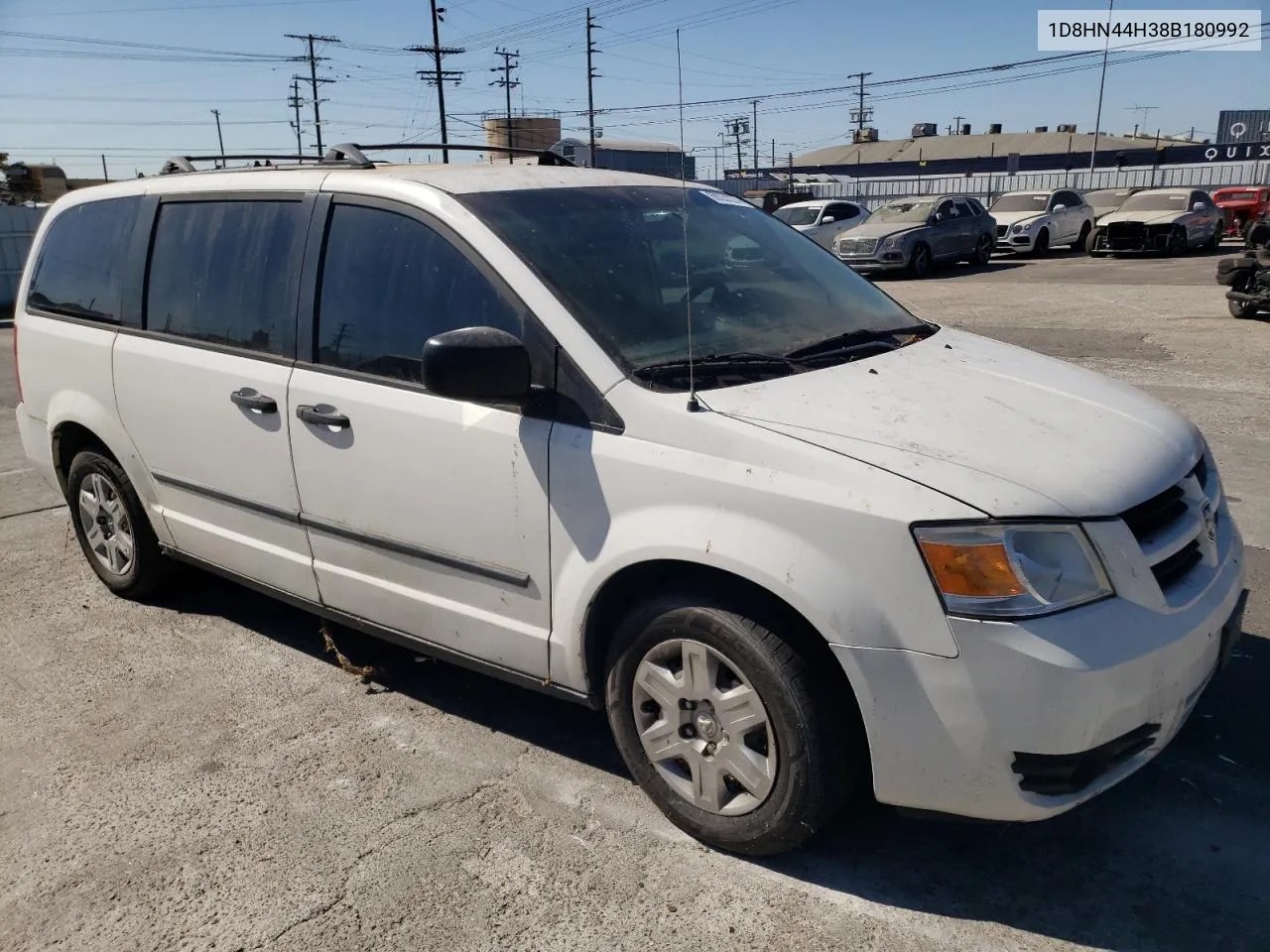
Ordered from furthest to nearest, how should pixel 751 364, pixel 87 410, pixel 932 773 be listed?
pixel 87 410 < pixel 751 364 < pixel 932 773

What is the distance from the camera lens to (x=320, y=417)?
135 inches

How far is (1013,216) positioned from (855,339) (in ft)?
82.9

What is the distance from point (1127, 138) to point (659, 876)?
9185 cm

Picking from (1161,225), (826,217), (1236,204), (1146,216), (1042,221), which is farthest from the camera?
(1236,204)

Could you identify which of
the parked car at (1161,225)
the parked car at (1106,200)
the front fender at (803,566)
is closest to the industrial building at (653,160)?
the front fender at (803,566)

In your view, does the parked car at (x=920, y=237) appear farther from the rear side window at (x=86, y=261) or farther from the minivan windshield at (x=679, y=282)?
the minivan windshield at (x=679, y=282)

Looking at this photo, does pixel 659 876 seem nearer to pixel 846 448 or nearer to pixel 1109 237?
pixel 846 448

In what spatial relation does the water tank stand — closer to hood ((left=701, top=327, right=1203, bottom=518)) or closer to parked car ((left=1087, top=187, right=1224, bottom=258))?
parked car ((left=1087, top=187, right=1224, bottom=258))

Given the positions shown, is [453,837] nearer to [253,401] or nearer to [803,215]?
[253,401]

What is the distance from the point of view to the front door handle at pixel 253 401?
362cm

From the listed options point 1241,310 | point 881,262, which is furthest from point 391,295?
point 881,262

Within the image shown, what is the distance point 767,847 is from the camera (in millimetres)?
2766

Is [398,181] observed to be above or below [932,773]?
above

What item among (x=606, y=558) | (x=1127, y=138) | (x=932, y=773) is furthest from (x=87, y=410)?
(x=1127, y=138)
